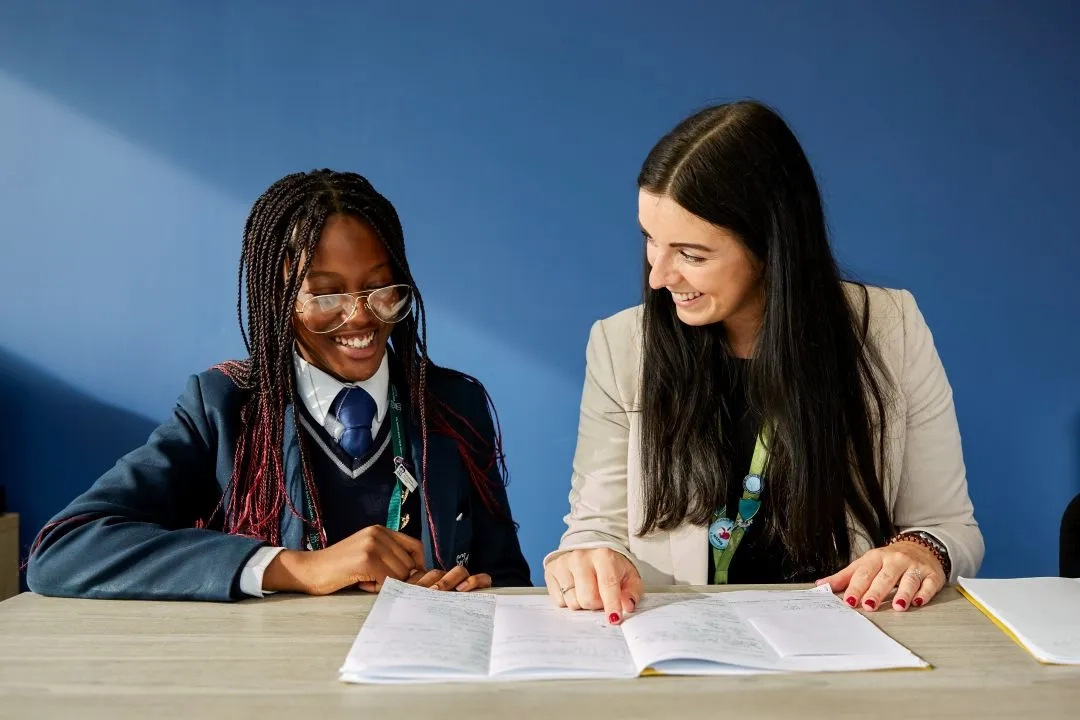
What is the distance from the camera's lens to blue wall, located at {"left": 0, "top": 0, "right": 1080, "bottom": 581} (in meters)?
2.98

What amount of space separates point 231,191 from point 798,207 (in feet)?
6.43

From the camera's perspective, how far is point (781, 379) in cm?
156

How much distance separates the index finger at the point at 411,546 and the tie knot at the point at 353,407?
0.31 meters

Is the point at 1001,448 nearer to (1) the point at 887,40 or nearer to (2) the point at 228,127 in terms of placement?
(1) the point at 887,40

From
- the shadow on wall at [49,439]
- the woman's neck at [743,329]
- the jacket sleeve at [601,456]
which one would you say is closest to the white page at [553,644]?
the jacket sleeve at [601,456]

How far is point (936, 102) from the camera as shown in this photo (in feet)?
9.97

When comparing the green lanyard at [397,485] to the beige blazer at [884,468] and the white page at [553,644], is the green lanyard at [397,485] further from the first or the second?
the white page at [553,644]

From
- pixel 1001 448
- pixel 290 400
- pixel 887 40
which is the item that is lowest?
pixel 1001 448

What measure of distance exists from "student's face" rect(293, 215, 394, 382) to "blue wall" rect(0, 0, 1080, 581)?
55.1 inches

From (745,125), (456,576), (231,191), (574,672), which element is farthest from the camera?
(231,191)

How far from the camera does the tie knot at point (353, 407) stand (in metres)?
1.60

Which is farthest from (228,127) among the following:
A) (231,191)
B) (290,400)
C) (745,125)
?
(745,125)

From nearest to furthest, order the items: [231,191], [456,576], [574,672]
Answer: [574,672] → [456,576] → [231,191]

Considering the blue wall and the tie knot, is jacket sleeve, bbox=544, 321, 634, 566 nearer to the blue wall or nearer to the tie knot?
the tie knot
